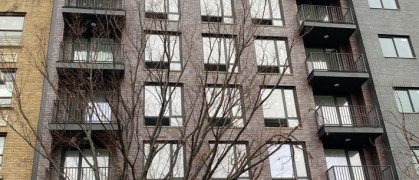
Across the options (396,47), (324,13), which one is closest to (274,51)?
(324,13)

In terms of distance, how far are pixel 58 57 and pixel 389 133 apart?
14245mm

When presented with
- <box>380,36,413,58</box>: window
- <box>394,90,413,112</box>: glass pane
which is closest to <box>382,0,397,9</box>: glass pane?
<box>380,36,413,58</box>: window

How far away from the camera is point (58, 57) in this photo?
68.1 feet

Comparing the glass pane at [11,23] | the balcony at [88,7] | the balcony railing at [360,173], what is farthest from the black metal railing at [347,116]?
the glass pane at [11,23]

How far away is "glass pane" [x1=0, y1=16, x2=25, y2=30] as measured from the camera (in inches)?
845

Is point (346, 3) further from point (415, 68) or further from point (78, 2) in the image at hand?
point (78, 2)

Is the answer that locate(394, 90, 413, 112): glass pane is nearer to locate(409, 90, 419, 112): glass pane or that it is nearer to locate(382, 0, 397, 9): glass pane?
locate(409, 90, 419, 112): glass pane

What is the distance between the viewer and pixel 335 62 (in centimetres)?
2338

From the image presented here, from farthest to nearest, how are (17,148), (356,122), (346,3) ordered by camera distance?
(346,3)
(356,122)
(17,148)

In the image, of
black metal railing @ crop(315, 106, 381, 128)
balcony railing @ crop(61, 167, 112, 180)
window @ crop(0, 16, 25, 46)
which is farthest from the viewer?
black metal railing @ crop(315, 106, 381, 128)

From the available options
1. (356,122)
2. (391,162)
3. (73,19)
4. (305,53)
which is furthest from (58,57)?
(391,162)

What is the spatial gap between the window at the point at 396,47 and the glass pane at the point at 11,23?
16617 millimetres

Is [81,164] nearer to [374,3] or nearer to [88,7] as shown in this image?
[88,7]

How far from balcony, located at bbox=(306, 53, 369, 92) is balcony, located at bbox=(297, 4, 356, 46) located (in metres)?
0.86
